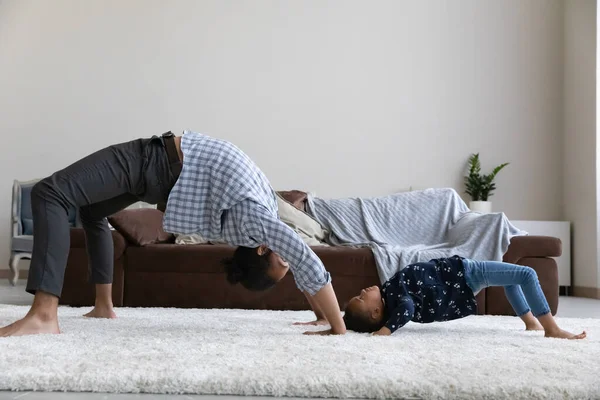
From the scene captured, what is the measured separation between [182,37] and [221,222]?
4282 millimetres

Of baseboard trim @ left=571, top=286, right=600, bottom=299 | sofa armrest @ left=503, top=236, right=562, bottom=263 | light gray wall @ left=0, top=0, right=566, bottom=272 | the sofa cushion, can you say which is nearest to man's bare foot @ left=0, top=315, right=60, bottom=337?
the sofa cushion

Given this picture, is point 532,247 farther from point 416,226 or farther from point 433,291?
point 433,291

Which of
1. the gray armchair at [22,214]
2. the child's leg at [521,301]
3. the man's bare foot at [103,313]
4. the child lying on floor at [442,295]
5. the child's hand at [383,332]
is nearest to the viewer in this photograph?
the child's hand at [383,332]

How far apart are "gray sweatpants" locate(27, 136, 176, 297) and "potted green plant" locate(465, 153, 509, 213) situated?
4.04m

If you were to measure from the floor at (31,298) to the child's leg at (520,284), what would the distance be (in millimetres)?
1413

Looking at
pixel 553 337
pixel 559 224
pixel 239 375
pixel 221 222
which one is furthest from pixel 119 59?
pixel 239 375

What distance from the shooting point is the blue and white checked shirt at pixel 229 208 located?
2.44 metres

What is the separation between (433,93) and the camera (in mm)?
6531

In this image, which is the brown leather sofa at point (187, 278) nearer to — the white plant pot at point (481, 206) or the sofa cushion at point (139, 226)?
the sofa cushion at point (139, 226)

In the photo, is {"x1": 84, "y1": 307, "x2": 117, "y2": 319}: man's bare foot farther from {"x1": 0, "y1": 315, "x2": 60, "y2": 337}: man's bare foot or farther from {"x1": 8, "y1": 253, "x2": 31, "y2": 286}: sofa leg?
{"x1": 8, "y1": 253, "x2": 31, "y2": 286}: sofa leg

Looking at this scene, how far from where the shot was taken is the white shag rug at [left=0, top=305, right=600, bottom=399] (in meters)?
1.65

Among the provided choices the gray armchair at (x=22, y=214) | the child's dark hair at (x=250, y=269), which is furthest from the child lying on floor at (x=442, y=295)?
the gray armchair at (x=22, y=214)

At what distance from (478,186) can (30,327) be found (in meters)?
4.60

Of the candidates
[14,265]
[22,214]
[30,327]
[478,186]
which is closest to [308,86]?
[478,186]
